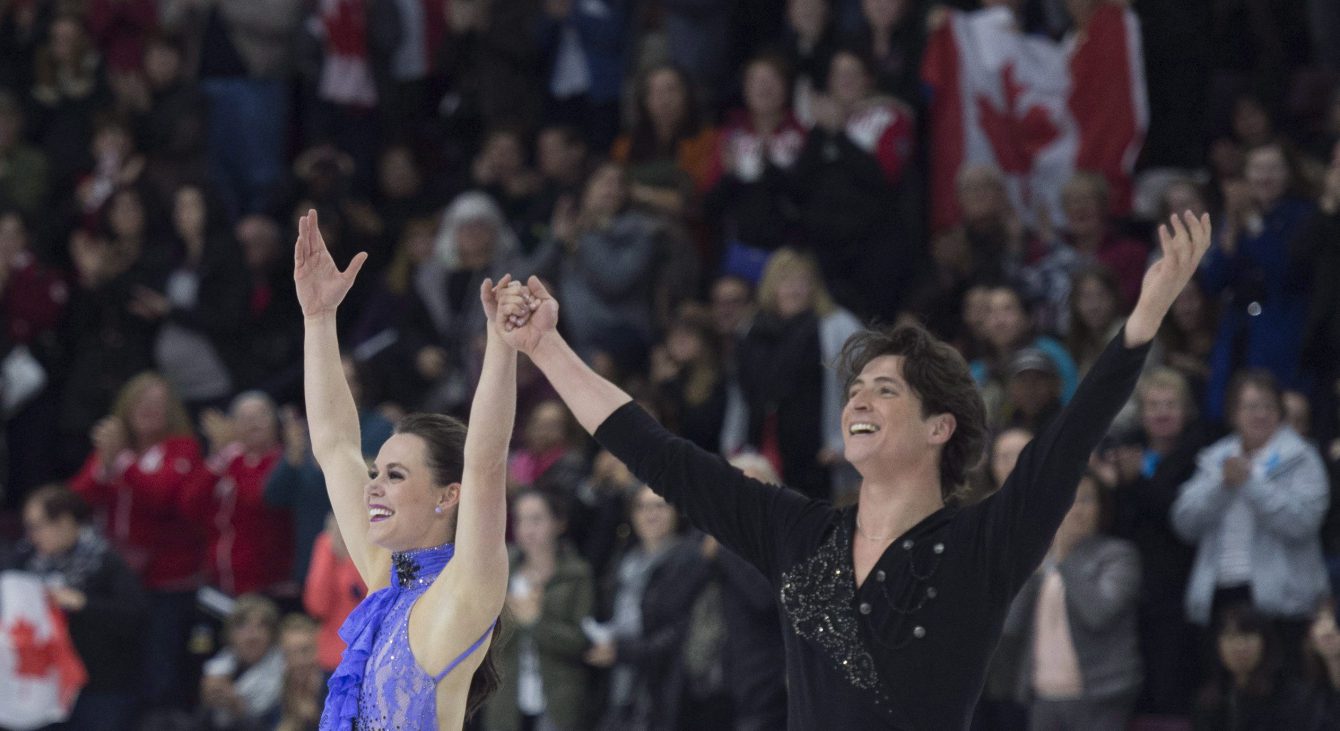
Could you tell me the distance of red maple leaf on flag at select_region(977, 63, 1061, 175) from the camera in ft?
37.8

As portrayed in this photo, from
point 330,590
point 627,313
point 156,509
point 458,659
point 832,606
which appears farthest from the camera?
point 627,313

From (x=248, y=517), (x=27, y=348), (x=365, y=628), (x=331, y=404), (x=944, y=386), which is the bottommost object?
(x=365, y=628)

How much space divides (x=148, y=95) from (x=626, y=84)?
2.92 meters

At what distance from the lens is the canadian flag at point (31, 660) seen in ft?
32.5

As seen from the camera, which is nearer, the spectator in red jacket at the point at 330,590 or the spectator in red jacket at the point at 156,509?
the spectator in red jacket at the point at 330,590

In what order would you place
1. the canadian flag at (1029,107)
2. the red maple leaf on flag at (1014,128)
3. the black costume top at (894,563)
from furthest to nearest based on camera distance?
1. the red maple leaf on flag at (1014,128)
2. the canadian flag at (1029,107)
3. the black costume top at (894,563)

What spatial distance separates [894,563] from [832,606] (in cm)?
17

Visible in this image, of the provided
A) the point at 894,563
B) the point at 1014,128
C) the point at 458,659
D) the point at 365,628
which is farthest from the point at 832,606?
the point at 1014,128

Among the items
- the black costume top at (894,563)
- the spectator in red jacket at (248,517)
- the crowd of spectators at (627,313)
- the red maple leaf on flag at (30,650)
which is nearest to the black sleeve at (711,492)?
the black costume top at (894,563)

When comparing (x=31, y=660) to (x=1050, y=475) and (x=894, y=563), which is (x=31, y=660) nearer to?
(x=894, y=563)

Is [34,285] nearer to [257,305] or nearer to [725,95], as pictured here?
[257,305]

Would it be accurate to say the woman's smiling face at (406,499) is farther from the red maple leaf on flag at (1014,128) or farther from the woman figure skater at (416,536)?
the red maple leaf on flag at (1014,128)

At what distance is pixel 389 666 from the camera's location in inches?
180

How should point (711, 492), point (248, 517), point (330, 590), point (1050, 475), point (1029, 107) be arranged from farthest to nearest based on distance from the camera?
1. point (1029, 107)
2. point (248, 517)
3. point (330, 590)
4. point (711, 492)
5. point (1050, 475)
